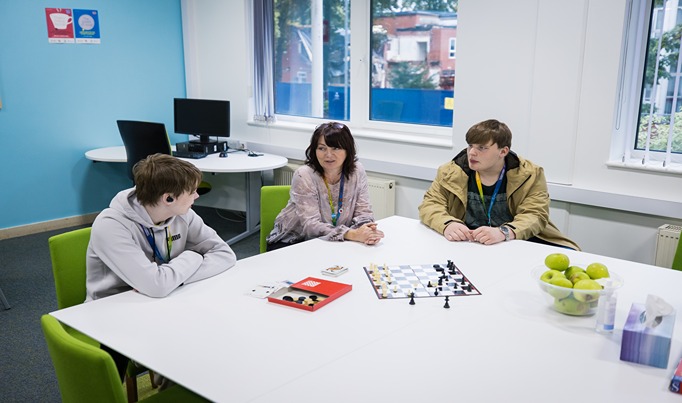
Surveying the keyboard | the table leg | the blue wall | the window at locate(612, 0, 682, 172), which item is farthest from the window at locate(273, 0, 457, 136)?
the window at locate(612, 0, 682, 172)

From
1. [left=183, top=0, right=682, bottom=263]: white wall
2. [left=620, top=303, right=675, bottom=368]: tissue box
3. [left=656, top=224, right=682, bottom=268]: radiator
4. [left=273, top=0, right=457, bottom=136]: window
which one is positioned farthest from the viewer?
[left=273, top=0, right=457, bottom=136]: window

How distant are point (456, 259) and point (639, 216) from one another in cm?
171

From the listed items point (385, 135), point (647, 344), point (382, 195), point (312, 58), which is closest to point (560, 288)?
point (647, 344)

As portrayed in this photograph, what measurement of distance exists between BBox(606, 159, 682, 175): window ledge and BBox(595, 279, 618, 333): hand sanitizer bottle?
195cm

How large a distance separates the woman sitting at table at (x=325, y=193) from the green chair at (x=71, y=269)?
101cm

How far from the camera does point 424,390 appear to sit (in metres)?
1.47

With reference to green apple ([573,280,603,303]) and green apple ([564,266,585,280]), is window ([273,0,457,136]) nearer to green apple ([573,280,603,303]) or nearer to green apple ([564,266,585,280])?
green apple ([564,266,585,280])

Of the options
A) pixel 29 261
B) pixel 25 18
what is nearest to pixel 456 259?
pixel 29 261

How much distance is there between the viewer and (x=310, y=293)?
2043mm

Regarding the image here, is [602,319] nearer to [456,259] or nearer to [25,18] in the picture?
[456,259]

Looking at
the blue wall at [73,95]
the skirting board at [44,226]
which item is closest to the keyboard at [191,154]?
the blue wall at [73,95]

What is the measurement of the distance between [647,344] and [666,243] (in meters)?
2.06

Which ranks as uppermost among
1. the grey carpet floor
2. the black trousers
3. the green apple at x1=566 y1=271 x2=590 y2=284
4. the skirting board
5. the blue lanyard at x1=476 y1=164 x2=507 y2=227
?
the blue lanyard at x1=476 y1=164 x2=507 y2=227

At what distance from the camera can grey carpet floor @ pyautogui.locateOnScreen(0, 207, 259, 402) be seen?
282 cm
